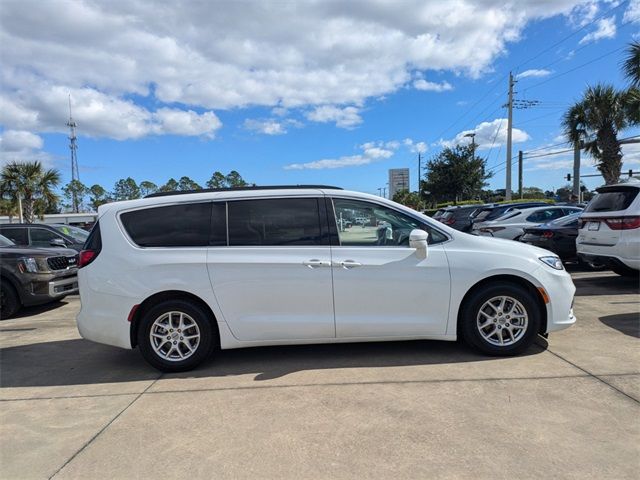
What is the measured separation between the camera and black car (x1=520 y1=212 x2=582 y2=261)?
34.9 ft

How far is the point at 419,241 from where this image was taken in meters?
4.56

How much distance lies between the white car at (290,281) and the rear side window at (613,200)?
3.87 meters

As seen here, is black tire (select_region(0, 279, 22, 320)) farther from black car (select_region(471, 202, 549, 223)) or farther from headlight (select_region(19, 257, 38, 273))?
black car (select_region(471, 202, 549, 223))

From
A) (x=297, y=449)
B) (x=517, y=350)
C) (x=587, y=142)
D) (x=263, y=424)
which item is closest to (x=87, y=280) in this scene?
(x=263, y=424)

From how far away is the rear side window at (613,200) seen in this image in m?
7.64

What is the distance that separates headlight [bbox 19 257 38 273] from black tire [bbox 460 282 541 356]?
6.95 meters

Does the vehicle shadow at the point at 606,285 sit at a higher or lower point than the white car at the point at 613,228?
lower

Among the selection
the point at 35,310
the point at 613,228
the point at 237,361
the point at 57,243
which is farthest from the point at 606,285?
the point at 57,243

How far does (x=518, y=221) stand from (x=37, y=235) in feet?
41.0

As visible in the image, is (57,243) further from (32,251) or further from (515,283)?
(515,283)

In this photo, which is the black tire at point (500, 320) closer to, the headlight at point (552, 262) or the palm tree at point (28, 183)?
the headlight at point (552, 262)

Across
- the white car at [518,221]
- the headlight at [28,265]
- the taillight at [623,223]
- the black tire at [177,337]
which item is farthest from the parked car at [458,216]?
the black tire at [177,337]

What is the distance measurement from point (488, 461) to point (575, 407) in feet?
3.75

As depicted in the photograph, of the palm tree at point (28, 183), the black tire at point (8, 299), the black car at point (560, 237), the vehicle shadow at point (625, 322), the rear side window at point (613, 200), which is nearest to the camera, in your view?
the vehicle shadow at point (625, 322)
